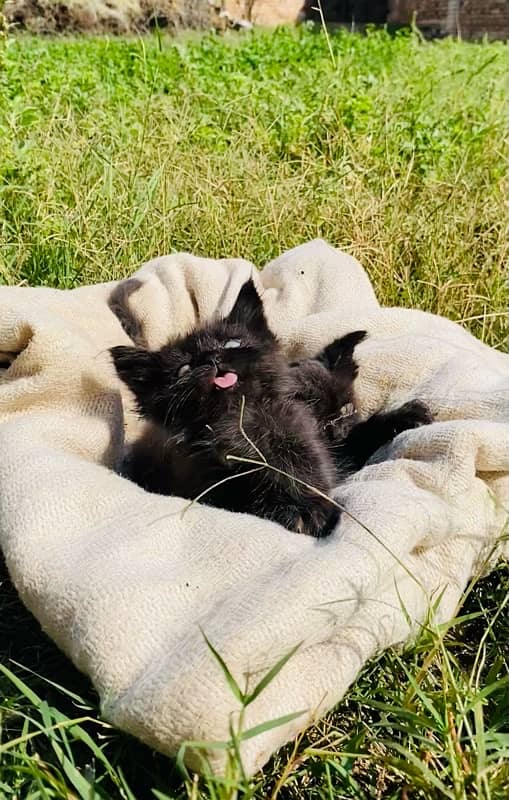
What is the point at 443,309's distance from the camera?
3.33 meters

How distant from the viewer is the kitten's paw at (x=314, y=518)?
192cm

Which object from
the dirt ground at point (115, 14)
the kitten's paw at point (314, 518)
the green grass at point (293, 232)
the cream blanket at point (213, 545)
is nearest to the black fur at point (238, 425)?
the kitten's paw at point (314, 518)

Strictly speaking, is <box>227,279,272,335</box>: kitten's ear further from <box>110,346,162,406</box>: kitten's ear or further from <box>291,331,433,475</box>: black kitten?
<box>110,346,162,406</box>: kitten's ear

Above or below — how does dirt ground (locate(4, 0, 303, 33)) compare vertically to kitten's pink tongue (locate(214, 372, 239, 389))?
above

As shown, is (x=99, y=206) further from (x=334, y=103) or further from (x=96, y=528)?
(x=96, y=528)

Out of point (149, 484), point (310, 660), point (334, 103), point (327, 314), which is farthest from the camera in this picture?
point (334, 103)

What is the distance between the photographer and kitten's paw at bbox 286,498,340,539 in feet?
6.31

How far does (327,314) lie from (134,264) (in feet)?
3.08

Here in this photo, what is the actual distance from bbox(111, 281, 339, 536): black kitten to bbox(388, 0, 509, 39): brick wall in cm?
1681

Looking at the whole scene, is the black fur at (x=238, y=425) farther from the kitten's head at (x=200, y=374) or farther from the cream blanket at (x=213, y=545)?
the cream blanket at (x=213, y=545)

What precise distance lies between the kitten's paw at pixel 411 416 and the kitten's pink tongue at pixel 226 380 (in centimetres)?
56

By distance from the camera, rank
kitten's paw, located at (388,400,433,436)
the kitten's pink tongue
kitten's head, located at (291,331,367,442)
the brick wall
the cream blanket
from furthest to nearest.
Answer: the brick wall < kitten's head, located at (291,331,367,442) < kitten's paw, located at (388,400,433,436) < the kitten's pink tongue < the cream blanket

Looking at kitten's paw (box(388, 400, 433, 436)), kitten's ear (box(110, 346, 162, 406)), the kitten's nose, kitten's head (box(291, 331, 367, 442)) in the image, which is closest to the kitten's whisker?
the kitten's nose

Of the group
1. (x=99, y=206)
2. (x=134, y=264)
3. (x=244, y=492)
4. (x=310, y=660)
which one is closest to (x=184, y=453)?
(x=244, y=492)
